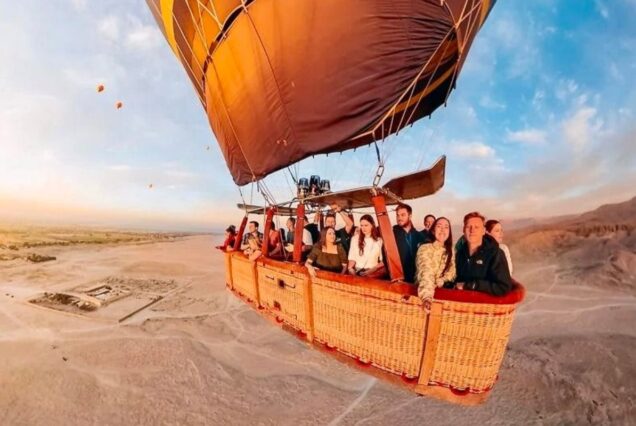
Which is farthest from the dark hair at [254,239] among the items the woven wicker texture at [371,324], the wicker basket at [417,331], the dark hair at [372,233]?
the dark hair at [372,233]

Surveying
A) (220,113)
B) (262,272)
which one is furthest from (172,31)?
(262,272)

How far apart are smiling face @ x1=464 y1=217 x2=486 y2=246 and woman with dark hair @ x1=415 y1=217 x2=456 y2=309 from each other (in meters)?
0.19

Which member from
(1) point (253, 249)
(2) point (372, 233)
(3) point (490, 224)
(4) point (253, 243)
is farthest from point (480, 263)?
(4) point (253, 243)

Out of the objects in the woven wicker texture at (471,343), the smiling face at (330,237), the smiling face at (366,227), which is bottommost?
the woven wicker texture at (471,343)

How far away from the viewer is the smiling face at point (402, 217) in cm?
363

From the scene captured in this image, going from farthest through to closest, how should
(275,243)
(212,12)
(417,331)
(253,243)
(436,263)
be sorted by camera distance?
(253,243) → (275,243) → (212,12) → (436,263) → (417,331)

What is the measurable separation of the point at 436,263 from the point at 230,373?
34.7 ft

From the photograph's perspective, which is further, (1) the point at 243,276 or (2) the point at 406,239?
(1) the point at 243,276

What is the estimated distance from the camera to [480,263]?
2.59 m

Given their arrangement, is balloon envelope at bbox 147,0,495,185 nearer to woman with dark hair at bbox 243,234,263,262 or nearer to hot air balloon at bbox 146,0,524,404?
hot air balloon at bbox 146,0,524,404

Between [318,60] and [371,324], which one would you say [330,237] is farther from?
[318,60]

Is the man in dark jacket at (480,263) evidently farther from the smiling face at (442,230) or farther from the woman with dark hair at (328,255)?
the woman with dark hair at (328,255)

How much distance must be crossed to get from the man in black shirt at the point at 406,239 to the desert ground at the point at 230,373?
8539mm

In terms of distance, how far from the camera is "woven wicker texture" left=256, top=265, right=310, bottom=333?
144 inches
